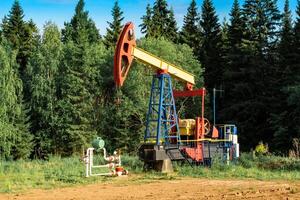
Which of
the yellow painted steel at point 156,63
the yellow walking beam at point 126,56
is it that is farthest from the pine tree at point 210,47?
the yellow walking beam at point 126,56

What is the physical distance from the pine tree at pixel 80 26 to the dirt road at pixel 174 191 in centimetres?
3011

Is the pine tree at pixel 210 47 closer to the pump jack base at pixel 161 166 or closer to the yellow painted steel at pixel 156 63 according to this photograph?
the yellow painted steel at pixel 156 63

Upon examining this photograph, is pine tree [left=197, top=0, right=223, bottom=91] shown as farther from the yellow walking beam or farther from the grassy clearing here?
the yellow walking beam

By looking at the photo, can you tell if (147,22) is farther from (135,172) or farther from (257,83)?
(135,172)

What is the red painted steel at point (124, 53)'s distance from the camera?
1906 cm

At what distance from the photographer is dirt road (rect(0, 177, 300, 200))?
12.6 m

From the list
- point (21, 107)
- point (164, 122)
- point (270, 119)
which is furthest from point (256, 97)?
point (164, 122)

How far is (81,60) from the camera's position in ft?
132

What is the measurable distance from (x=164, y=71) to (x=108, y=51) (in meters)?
22.9

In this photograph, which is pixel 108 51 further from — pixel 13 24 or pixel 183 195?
pixel 183 195

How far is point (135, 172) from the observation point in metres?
19.3

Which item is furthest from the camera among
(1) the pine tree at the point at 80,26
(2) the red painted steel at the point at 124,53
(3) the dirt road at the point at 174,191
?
(1) the pine tree at the point at 80,26

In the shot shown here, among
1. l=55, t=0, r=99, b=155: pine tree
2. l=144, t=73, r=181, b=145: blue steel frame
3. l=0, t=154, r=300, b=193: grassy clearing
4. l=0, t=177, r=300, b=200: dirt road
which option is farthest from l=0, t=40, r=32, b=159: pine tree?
l=0, t=177, r=300, b=200: dirt road

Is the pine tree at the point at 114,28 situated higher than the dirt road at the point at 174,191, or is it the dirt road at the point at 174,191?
the pine tree at the point at 114,28
